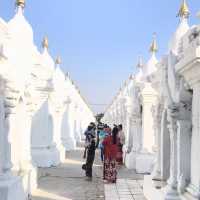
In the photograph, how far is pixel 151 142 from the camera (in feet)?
46.1

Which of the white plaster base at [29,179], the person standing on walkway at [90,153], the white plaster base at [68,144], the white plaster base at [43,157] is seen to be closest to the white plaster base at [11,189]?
the white plaster base at [29,179]

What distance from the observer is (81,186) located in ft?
36.3

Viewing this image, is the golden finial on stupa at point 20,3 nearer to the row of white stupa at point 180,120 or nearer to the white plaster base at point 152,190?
the row of white stupa at point 180,120

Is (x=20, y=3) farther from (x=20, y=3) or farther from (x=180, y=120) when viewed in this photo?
(x=180, y=120)

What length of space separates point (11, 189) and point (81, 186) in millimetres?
3797

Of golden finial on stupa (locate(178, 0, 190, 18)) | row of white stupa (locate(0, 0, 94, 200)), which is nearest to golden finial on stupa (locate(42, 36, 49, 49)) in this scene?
row of white stupa (locate(0, 0, 94, 200))

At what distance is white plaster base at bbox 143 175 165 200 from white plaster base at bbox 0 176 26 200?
261cm

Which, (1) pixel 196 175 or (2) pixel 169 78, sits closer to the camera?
(1) pixel 196 175

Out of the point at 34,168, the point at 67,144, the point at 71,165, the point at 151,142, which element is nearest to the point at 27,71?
the point at 34,168

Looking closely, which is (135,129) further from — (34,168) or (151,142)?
(34,168)

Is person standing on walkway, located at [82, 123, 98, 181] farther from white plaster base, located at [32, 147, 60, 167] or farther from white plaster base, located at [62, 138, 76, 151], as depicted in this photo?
white plaster base, located at [62, 138, 76, 151]

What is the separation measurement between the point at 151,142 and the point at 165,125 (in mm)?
5742

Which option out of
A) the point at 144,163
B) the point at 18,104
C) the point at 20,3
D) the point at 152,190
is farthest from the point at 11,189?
the point at 144,163

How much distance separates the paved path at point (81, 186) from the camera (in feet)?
31.7
